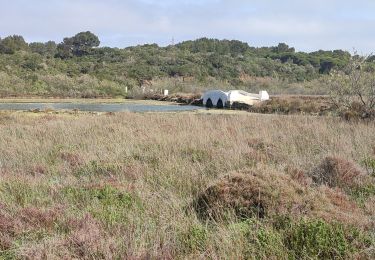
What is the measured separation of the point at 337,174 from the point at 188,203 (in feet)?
9.70

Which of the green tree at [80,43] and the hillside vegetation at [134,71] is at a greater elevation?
the green tree at [80,43]

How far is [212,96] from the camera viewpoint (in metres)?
50.6

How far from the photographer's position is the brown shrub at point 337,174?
7918 mm

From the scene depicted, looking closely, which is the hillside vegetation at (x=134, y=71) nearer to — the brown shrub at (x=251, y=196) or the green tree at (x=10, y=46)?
the green tree at (x=10, y=46)

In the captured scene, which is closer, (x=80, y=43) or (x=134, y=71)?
(x=134, y=71)

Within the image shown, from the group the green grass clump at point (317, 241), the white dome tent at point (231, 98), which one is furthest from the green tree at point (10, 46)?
the green grass clump at point (317, 241)

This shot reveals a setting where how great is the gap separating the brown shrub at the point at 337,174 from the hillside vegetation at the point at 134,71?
5853 centimetres

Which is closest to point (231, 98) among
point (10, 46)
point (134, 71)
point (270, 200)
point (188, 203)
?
point (188, 203)

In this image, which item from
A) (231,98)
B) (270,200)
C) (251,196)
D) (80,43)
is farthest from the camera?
(80,43)

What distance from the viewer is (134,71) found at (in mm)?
98250

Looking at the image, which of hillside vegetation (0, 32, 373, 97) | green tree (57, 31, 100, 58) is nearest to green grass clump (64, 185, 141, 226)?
hillside vegetation (0, 32, 373, 97)

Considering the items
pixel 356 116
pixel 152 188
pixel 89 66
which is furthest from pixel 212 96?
pixel 89 66

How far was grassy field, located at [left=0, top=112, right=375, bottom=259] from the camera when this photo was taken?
16.1 feet

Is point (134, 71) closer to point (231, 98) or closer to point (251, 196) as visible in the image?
point (231, 98)
